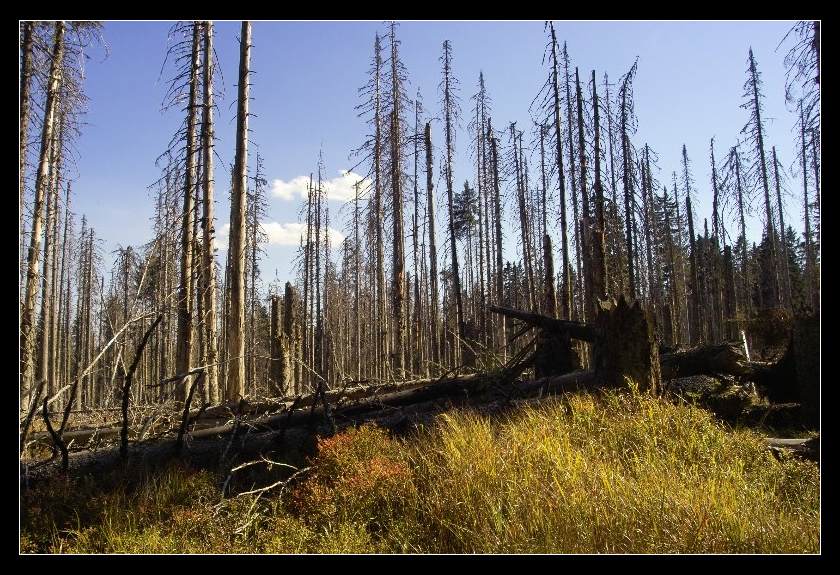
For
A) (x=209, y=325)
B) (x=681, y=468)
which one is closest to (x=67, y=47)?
(x=209, y=325)

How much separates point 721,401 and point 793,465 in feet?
9.73

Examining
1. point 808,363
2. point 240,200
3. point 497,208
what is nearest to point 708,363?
point 808,363

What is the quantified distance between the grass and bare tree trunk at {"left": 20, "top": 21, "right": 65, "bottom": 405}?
519cm

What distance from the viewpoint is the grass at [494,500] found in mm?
3695

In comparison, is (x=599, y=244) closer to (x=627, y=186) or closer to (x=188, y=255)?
(x=627, y=186)

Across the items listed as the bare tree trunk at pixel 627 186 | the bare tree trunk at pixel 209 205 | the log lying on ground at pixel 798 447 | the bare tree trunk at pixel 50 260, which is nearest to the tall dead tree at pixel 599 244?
the bare tree trunk at pixel 627 186

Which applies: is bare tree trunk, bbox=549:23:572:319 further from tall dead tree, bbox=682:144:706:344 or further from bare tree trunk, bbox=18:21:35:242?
bare tree trunk, bbox=18:21:35:242

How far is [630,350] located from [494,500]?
3609 millimetres

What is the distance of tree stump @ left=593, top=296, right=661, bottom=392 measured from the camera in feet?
22.4

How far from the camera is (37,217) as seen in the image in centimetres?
1116
